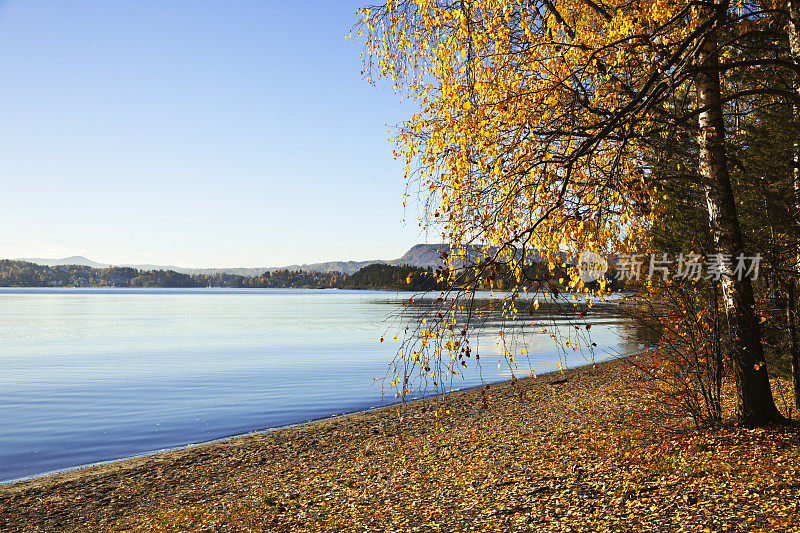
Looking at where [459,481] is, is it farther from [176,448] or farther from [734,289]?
[176,448]

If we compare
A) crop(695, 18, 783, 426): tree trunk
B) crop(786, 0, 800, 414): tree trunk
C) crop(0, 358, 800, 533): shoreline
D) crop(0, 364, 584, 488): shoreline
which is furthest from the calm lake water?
crop(786, 0, 800, 414): tree trunk

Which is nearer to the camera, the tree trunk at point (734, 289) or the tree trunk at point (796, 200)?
the tree trunk at point (796, 200)

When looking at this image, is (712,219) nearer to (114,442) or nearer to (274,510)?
(274,510)

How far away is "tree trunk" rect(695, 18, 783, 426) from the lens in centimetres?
902

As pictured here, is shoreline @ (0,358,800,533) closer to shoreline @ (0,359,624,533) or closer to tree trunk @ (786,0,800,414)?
shoreline @ (0,359,624,533)

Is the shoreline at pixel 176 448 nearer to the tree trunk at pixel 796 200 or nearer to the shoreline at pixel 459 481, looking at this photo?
the shoreline at pixel 459 481

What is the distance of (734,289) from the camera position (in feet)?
29.7

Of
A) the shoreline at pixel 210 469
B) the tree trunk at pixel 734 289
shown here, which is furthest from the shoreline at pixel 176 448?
the tree trunk at pixel 734 289

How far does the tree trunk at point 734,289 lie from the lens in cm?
902

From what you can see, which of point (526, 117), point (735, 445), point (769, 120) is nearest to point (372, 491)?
point (735, 445)

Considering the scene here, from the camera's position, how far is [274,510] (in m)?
9.46

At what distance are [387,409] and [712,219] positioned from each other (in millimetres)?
13566

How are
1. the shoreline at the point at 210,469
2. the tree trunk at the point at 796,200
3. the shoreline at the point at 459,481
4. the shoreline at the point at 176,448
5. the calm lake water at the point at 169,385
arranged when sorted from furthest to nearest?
1. the calm lake water at the point at 169,385
2. the shoreline at the point at 176,448
3. the shoreline at the point at 210,469
4. the tree trunk at the point at 796,200
5. the shoreline at the point at 459,481

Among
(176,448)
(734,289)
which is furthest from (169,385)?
(734,289)
